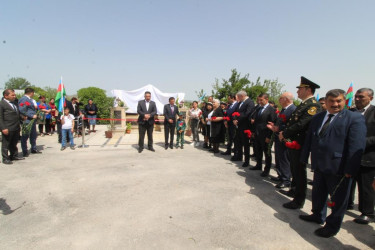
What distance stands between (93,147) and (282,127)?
21.3ft

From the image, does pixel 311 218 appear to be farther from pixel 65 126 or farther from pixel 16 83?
pixel 16 83

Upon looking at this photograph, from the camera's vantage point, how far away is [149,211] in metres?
3.16

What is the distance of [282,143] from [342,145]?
64.2 inches

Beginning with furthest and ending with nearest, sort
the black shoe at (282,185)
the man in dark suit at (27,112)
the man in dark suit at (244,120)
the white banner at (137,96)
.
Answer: the white banner at (137,96)
the man in dark suit at (27,112)
the man in dark suit at (244,120)
the black shoe at (282,185)

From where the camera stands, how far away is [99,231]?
263 centimetres

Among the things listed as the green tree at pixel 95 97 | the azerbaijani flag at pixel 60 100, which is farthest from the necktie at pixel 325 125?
the green tree at pixel 95 97

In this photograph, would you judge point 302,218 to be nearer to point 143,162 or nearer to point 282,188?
point 282,188

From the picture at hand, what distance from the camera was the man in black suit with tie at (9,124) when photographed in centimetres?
538

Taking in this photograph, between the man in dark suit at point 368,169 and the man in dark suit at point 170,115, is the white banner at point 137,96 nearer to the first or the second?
the man in dark suit at point 170,115

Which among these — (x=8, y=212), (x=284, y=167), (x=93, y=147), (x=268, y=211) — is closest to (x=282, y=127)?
(x=284, y=167)

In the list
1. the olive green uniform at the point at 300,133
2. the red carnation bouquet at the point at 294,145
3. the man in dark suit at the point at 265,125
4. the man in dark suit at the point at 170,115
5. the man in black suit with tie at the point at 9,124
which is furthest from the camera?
the man in dark suit at the point at 170,115

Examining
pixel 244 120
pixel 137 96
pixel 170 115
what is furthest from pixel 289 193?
pixel 137 96

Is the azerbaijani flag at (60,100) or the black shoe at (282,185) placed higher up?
the azerbaijani flag at (60,100)

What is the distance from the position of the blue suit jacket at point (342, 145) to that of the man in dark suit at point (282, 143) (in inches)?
50.5
